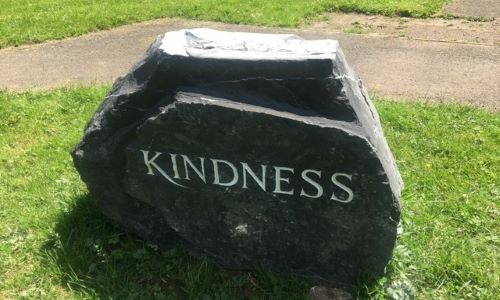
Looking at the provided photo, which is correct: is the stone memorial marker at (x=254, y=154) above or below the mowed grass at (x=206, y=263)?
above

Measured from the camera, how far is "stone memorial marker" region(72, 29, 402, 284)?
8.90ft

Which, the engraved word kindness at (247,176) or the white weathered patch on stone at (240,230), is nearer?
the engraved word kindness at (247,176)

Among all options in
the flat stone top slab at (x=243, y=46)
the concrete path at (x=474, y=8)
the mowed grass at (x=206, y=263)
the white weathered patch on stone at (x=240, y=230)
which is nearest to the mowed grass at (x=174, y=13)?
the concrete path at (x=474, y=8)

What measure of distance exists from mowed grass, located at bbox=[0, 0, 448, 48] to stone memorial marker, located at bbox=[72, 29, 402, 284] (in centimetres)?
435

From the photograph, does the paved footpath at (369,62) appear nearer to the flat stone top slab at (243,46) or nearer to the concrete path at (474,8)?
the concrete path at (474,8)

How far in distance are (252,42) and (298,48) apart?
0.88ft

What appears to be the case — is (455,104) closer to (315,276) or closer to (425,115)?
(425,115)

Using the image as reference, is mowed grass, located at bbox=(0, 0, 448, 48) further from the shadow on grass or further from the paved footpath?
the shadow on grass

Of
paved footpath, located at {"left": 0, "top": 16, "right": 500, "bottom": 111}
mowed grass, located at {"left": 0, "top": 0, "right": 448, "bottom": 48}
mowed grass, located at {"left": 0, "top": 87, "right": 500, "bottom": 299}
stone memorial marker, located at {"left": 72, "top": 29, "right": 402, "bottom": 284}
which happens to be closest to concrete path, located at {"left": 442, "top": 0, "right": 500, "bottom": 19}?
mowed grass, located at {"left": 0, "top": 0, "right": 448, "bottom": 48}

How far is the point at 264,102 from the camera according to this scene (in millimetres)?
2777

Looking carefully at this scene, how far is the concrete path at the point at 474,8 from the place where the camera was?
7321mm

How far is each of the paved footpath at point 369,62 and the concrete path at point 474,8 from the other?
1.47 ft

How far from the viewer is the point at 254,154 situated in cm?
281

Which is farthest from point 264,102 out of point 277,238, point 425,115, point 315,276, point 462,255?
point 425,115
